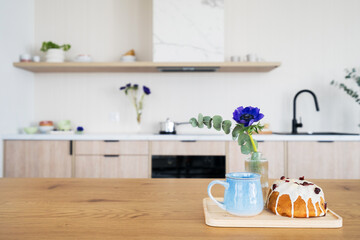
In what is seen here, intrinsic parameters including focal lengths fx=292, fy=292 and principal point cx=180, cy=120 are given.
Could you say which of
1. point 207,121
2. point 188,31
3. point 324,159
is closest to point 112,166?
point 188,31

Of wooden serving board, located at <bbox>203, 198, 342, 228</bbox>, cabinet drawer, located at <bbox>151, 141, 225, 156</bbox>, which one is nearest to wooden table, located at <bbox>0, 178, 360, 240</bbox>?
wooden serving board, located at <bbox>203, 198, 342, 228</bbox>

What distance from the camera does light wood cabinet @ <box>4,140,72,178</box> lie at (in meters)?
2.87

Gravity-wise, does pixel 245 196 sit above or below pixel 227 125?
below

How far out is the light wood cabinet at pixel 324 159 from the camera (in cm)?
278

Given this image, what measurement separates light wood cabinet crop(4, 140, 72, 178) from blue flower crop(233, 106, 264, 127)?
249 cm

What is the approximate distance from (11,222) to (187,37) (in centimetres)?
266

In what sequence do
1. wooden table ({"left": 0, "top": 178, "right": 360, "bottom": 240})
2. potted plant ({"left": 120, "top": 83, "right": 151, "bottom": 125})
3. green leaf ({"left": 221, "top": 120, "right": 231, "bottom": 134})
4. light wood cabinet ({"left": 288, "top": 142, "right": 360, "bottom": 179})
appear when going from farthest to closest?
potted plant ({"left": 120, "top": 83, "right": 151, "bottom": 125})
light wood cabinet ({"left": 288, "top": 142, "right": 360, "bottom": 179})
green leaf ({"left": 221, "top": 120, "right": 231, "bottom": 134})
wooden table ({"left": 0, "top": 178, "right": 360, "bottom": 240})

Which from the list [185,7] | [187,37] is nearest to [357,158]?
[187,37]

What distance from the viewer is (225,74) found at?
345cm

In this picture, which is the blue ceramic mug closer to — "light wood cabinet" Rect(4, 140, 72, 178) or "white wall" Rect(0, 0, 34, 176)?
"light wood cabinet" Rect(4, 140, 72, 178)

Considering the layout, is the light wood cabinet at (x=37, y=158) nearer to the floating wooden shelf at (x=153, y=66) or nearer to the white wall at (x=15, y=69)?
the white wall at (x=15, y=69)

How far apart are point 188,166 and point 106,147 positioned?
2.72 feet

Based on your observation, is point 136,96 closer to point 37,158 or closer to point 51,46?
point 51,46

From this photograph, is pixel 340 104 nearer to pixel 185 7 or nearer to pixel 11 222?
pixel 185 7
